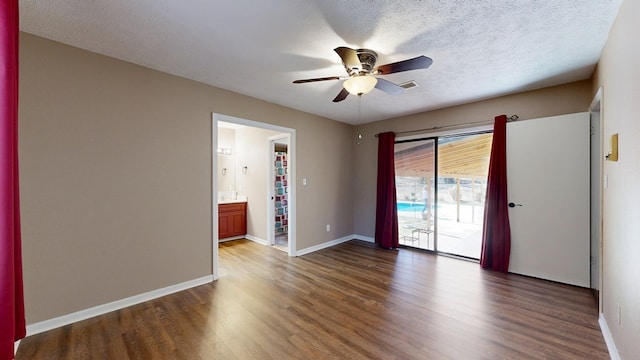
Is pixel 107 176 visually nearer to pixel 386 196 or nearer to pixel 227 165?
pixel 227 165

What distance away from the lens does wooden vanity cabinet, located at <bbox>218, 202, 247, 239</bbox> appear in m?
4.89

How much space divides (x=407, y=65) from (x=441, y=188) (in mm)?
3164

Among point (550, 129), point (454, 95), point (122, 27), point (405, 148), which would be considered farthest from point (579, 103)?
point (122, 27)

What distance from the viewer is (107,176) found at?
2412mm

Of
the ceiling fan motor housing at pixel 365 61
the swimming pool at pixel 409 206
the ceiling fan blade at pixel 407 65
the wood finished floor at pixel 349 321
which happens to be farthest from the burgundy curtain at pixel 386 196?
the ceiling fan blade at pixel 407 65

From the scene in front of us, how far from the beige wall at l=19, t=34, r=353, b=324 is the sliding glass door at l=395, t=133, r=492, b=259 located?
3.19m

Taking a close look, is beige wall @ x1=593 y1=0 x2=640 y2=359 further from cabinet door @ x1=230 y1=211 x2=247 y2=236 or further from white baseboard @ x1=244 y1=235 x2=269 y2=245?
cabinet door @ x1=230 y1=211 x2=247 y2=236

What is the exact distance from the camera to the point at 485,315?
92.4 inches

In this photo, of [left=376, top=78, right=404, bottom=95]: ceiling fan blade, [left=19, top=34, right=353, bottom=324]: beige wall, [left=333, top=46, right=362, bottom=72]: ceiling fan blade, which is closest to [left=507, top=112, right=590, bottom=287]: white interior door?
[left=376, top=78, right=404, bottom=95]: ceiling fan blade

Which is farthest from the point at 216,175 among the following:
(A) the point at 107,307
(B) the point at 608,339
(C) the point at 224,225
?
(B) the point at 608,339

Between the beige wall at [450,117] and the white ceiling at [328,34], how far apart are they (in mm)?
243

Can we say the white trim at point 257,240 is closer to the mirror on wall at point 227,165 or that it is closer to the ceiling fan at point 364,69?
the mirror on wall at point 227,165

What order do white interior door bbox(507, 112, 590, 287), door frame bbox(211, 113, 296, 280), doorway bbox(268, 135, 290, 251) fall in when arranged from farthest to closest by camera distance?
doorway bbox(268, 135, 290, 251) < door frame bbox(211, 113, 296, 280) < white interior door bbox(507, 112, 590, 287)

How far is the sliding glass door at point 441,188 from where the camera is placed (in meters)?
4.32
